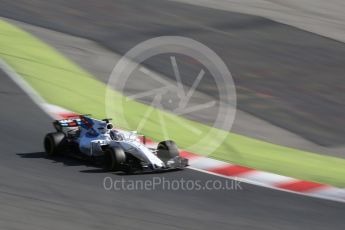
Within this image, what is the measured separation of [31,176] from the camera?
10516 mm

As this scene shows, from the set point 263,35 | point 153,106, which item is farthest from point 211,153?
point 263,35

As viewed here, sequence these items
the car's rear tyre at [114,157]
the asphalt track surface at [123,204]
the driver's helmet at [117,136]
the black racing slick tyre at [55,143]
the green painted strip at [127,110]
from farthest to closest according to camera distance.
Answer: the green painted strip at [127,110], the black racing slick tyre at [55,143], the driver's helmet at [117,136], the car's rear tyre at [114,157], the asphalt track surface at [123,204]

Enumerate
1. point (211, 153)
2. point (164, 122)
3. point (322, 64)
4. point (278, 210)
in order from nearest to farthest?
point (278, 210)
point (211, 153)
point (164, 122)
point (322, 64)

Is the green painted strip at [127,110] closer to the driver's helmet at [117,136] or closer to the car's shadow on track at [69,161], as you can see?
the driver's helmet at [117,136]

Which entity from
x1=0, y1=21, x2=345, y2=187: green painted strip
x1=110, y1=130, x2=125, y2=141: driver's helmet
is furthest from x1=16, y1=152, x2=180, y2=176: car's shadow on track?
x1=0, y1=21, x2=345, y2=187: green painted strip

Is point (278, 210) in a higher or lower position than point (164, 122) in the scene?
lower

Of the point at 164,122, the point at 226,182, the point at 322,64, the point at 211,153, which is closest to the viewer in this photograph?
the point at 226,182

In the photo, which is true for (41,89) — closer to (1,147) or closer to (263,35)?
(1,147)

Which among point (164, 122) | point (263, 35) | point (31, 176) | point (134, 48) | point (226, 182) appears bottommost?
point (31, 176)

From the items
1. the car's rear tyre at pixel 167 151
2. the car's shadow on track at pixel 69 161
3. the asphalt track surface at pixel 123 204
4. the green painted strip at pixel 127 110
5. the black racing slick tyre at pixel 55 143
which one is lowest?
the asphalt track surface at pixel 123 204

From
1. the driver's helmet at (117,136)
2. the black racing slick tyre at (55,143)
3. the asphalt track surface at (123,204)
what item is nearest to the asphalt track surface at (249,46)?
the asphalt track surface at (123,204)

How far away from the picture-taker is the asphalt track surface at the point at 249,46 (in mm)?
15000

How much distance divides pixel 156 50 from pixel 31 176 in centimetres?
766

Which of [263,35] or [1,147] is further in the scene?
[263,35]
